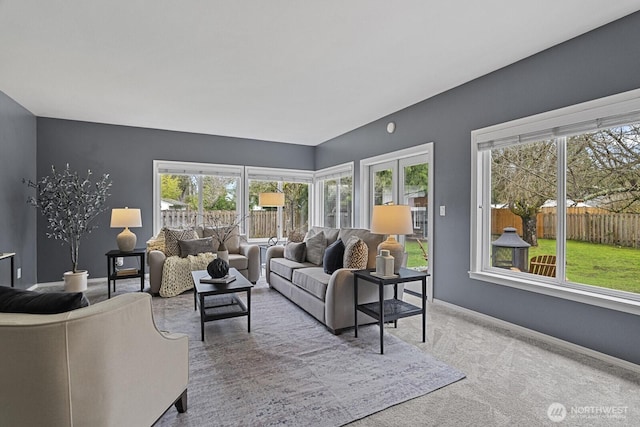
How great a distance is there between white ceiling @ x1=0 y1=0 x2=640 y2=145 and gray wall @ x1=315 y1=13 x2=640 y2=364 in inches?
6.8

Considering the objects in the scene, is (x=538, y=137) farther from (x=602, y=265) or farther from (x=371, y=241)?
(x=371, y=241)

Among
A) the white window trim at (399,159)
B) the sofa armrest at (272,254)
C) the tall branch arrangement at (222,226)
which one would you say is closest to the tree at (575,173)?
the white window trim at (399,159)

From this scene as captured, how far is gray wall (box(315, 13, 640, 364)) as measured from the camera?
249 centimetres

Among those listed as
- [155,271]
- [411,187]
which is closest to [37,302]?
[155,271]

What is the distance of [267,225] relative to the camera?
270 inches

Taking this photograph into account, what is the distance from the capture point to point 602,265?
2.72 meters

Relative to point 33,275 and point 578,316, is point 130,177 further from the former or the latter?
point 578,316

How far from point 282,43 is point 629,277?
3.41 meters

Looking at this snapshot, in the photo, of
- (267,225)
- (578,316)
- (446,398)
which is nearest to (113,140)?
(267,225)

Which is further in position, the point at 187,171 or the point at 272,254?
the point at 187,171

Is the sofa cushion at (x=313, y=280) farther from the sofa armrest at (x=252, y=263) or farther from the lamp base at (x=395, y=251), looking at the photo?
the sofa armrest at (x=252, y=263)

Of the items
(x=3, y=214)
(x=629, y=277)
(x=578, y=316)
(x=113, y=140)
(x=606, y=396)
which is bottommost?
(x=606, y=396)

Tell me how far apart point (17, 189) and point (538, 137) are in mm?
6296

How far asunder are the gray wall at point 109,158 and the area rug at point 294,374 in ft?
9.40
